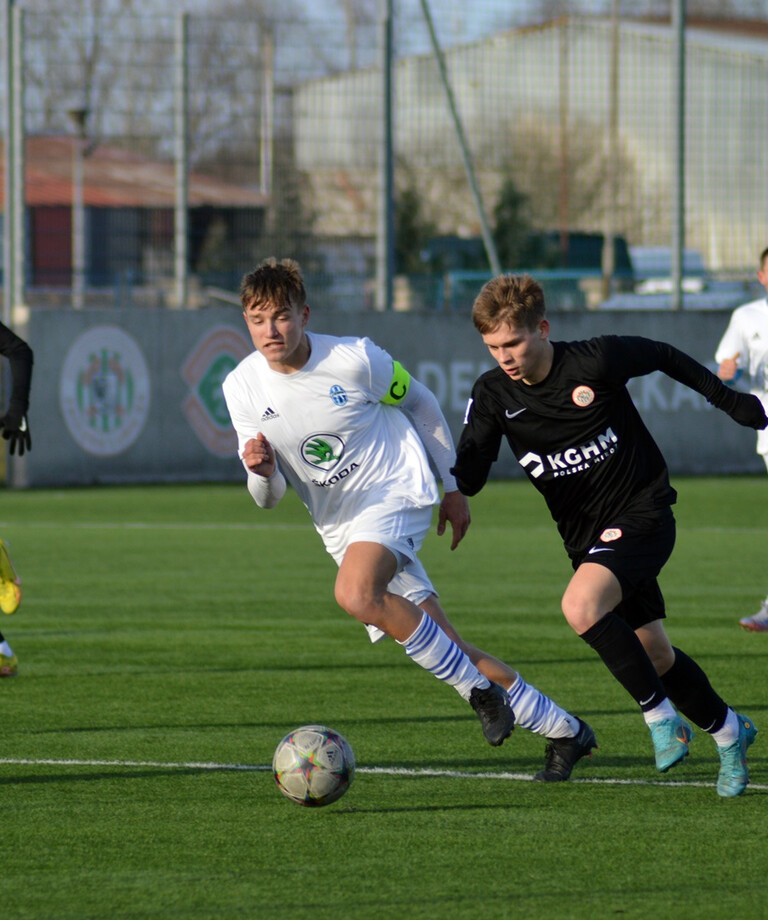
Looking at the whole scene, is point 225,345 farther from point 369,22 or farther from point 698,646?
point 698,646

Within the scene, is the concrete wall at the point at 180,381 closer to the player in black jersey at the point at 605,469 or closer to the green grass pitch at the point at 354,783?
the green grass pitch at the point at 354,783

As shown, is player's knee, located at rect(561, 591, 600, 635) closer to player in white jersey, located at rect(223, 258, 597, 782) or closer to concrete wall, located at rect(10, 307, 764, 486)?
player in white jersey, located at rect(223, 258, 597, 782)

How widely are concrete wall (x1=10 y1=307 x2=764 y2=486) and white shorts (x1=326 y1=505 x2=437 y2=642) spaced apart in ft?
46.7

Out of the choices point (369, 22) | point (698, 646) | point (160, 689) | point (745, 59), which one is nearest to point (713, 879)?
point (160, 689)

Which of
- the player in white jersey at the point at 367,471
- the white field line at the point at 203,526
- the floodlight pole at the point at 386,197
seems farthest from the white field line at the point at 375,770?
the floodlight pole at the point at 386,197

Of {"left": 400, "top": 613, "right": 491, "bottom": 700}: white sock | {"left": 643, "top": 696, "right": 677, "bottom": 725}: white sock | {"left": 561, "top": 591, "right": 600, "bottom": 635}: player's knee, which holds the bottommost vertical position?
{"left": 643, "top": 696, "right": 677, "bottom": 725}: white sock

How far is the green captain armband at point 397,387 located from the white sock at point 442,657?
0.92 meters

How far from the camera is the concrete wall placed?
20250 millimetres

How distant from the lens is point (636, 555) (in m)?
5.75

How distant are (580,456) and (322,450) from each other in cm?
96

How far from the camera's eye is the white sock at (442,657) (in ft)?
19.1

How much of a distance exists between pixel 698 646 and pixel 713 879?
4609 mm

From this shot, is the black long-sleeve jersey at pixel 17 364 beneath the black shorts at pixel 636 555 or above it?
above

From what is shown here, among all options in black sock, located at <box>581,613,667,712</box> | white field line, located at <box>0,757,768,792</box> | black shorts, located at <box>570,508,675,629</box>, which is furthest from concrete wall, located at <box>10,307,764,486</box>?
black sock, located at <box>581,613,667,712</box>
